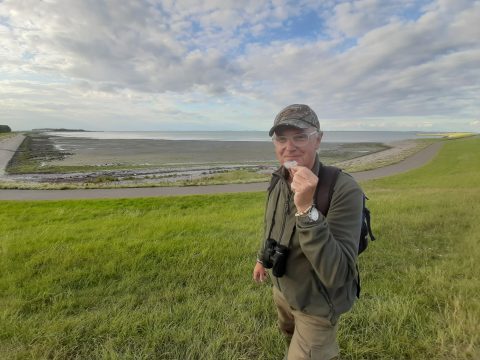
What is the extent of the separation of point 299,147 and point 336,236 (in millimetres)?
563

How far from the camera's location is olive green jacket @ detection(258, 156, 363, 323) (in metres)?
1.55

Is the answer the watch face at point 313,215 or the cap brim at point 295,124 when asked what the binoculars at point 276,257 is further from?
the cap brim at point 295,124

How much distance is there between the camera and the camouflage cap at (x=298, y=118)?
178 centimetres

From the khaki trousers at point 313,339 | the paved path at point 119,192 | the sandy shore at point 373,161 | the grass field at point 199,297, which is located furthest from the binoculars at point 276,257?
the sandy shore at point 373,161

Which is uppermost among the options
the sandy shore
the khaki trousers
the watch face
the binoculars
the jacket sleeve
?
the watch face

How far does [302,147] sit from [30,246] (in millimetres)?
6214

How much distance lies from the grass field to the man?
1.14 metres

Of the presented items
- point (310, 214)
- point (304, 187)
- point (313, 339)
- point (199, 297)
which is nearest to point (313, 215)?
point (310, 214)

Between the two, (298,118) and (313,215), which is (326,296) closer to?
(313,215)

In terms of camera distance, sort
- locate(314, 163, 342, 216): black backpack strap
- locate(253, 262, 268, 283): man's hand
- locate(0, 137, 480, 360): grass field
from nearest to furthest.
Answer: locate(314, 163, 342, 216): black backpack strap → locate(253, 262, 268, 283): man's hand → locate(0, 137, 480, 360): grass field

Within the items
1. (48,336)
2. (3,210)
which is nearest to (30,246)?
(48,336)

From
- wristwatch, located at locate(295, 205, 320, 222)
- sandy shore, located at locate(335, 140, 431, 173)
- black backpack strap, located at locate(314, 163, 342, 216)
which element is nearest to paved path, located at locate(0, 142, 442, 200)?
sandy shore, located at locate(335, 140, 431, 173)

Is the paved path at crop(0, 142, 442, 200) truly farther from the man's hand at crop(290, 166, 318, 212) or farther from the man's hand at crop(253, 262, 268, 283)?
the man's hand at crop(290, 166, 318, 212)

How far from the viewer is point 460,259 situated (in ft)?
16.2
